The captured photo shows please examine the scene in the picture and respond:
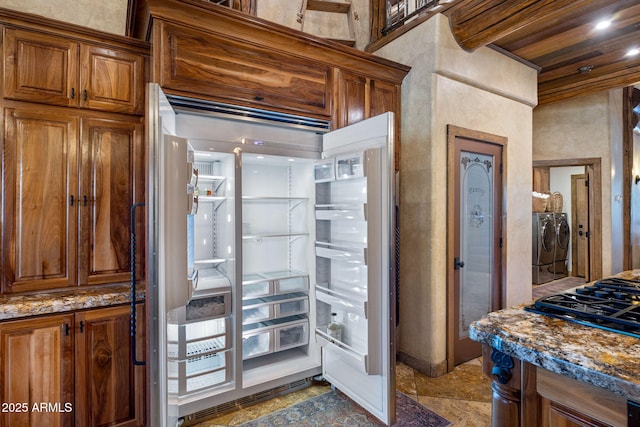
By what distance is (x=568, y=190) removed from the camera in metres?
6.85

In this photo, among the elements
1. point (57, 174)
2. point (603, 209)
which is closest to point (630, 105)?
point (603, 209)

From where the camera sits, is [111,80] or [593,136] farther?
[593,136]

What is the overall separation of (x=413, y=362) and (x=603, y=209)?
14.1 feet

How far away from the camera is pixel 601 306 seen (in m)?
1.24

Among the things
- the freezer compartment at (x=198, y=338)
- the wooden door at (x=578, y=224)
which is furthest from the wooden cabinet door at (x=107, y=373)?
the wooden door at (x=578, y=224)

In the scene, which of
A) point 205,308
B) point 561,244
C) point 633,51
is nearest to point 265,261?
point 205,308

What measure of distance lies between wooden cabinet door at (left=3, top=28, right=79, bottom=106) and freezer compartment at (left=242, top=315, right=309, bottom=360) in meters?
1.96

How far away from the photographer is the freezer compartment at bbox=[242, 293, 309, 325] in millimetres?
2590

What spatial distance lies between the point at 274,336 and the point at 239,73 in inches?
76.4

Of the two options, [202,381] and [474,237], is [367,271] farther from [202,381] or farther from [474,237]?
[474,237]

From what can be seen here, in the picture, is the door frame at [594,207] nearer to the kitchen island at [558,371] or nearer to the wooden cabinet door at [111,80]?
the kitchen island at [558,371]

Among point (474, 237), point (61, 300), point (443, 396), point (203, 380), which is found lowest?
point (443, 396)

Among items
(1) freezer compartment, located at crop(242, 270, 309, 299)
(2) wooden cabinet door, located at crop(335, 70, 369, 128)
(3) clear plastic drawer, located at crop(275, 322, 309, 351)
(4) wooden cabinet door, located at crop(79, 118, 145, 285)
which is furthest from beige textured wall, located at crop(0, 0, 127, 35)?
(3) clear plastic drawer, located at crop(275, 322, 309, 351)

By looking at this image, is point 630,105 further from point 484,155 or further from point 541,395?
point 541,395
